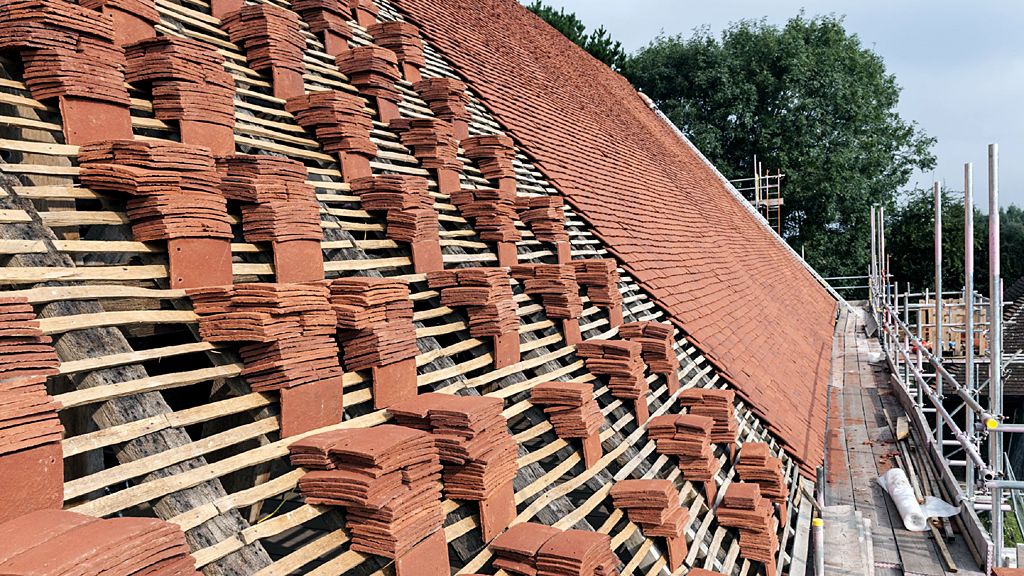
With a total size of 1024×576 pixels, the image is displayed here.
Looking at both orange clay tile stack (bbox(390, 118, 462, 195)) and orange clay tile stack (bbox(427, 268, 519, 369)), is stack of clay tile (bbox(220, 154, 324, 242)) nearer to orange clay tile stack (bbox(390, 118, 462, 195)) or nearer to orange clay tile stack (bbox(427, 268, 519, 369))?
orange clay tile stack (bbox(427, 268, 519, 369))

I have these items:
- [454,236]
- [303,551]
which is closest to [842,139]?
[454,236]

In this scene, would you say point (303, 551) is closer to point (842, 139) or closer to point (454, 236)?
point (454, 236)

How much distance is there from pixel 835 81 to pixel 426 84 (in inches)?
1274

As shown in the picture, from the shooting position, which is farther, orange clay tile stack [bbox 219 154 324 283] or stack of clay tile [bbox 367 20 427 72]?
stack of clay tile [bbox 367 20 427 72]

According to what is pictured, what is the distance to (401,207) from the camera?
3.64 m

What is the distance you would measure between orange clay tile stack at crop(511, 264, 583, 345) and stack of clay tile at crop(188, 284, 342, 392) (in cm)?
207

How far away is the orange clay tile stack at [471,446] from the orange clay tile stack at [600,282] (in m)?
2.24

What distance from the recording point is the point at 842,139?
33.0 m

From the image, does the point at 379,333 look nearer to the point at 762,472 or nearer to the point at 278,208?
the point at 278,208

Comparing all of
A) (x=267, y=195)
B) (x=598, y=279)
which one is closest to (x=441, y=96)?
(x=598, y=279)

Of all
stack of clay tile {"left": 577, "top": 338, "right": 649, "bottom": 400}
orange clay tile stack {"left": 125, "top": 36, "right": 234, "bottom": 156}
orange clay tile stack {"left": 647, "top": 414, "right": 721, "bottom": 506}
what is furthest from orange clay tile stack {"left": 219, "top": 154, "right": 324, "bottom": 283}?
orange clay tile stack {"left": 647, "top": 414, "right": 721, "bottom": 506}

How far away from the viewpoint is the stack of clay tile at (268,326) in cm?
233

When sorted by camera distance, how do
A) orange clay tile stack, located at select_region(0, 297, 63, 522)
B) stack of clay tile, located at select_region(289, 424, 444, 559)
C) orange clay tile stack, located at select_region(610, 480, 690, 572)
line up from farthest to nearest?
1. orange clay tile stack, located at select_region(610, 480, 690, 572)
2. stack of clay tile, located at select_region(289, 424, 444, 559)
3. orange clay tile stack, located at select_region(0, 297, 63, 522)

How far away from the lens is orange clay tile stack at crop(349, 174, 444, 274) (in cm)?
363
